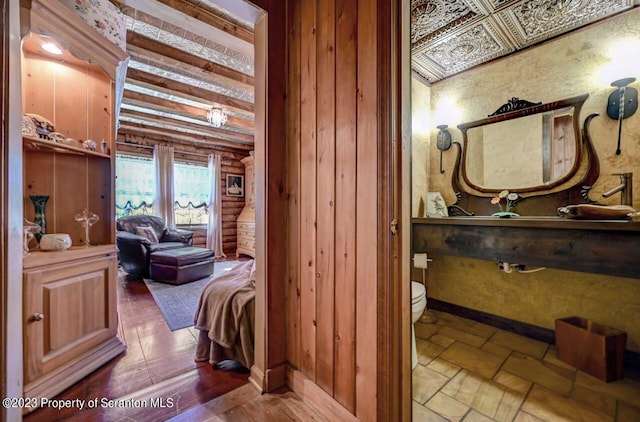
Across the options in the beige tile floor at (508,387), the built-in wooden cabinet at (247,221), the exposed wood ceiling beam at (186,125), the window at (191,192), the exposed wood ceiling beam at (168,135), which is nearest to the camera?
the beige tile floor at (508,387)

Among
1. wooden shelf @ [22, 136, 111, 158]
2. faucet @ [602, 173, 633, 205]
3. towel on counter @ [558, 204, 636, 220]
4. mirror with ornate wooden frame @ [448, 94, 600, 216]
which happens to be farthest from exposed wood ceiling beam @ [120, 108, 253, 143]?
faucet @ [602, 173, 633, 205]

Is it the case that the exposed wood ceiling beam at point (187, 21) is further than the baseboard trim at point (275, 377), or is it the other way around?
the exposed wood ceiling beam at point (187, 21)

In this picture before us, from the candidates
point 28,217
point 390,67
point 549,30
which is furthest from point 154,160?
point 549,30

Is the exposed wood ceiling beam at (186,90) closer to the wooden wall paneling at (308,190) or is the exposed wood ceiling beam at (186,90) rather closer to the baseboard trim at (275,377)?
the wooden wall paneling at (308,190)

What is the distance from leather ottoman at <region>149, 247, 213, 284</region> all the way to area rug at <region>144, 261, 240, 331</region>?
0.27 ft

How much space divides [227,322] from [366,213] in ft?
4.00

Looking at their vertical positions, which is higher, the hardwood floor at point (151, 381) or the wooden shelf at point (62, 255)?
the wooden shelf at point (62, 255)

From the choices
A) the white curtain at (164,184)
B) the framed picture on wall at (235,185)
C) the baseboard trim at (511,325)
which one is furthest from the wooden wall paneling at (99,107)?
the framed picture on wall at (235,185)

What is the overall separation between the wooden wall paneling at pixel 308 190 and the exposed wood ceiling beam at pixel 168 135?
4540 mm

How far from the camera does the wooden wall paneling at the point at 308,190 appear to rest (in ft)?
4.41

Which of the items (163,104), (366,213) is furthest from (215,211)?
(366,213)

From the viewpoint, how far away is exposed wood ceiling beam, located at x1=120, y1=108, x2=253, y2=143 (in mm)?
4027

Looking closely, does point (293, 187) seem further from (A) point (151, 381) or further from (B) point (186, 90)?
(B) point (186, 90)

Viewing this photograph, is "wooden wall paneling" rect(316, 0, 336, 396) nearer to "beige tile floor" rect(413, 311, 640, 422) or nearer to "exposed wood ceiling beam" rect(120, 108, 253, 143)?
"beige tile floor" rect(413, 311, 640, 422)
